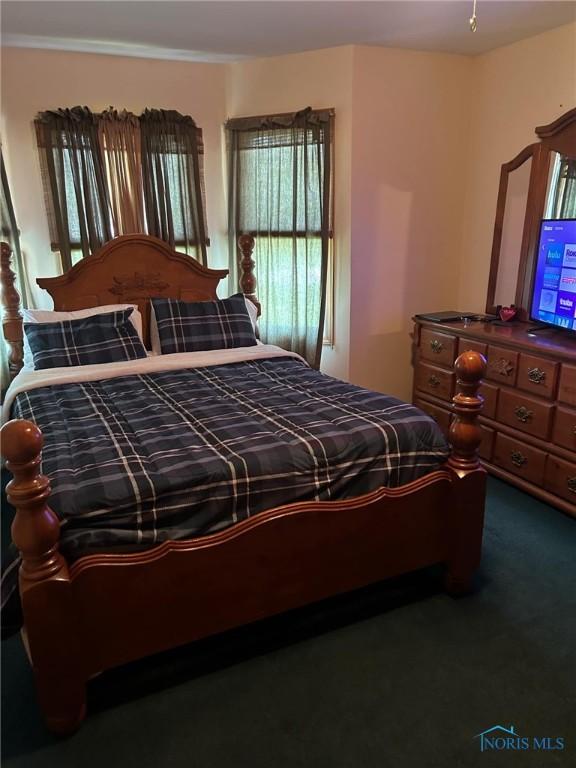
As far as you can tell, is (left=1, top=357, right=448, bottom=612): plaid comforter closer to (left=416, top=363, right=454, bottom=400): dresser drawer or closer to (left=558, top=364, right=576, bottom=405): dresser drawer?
(left=558, top=364, right=576, bottom=405): dresser drawer

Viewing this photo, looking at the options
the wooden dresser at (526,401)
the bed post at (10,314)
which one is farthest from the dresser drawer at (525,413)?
the bed post at (10,314)

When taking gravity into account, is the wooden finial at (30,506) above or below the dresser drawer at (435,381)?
above

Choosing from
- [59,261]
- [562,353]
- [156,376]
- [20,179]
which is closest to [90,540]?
[156,376]

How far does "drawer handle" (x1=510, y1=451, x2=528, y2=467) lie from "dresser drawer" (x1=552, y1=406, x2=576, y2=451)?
213 mm

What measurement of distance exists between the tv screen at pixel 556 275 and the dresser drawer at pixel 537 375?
27 centimetres

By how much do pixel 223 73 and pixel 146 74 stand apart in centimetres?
51

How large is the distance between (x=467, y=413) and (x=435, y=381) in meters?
1.49

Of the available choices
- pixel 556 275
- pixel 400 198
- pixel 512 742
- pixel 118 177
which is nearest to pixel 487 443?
pixel 556 275

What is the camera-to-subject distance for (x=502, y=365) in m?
2.99

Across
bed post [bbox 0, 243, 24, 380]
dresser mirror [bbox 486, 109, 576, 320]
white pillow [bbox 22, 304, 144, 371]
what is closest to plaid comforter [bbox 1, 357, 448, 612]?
white pillow [bbox 22, 304, 144, 371]

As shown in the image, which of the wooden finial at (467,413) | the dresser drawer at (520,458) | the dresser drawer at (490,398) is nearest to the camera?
the wooden finial at (467,413)

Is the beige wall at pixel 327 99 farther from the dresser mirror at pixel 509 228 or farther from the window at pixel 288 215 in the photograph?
the dresser mirror at pixel 509 228

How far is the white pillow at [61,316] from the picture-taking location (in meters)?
3.16

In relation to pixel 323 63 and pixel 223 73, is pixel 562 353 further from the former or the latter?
pixel 223 73
